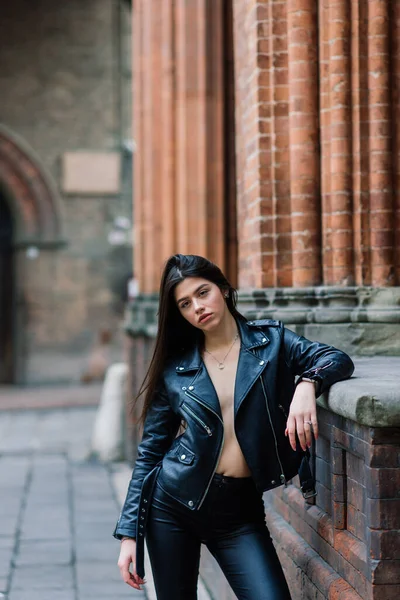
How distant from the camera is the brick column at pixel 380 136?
12.2 ft

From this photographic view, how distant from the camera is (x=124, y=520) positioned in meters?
2.68

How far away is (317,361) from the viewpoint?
104 inches

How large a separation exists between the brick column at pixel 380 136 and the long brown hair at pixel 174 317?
1127 mm

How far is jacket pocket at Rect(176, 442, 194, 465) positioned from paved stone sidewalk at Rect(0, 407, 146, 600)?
201cm

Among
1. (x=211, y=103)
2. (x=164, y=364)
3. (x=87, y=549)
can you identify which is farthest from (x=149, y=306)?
(x=164, y=364)

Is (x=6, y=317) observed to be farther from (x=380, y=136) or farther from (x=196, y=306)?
(x=196, y=306)

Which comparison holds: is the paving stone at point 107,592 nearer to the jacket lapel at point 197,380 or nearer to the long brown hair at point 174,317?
the long brown hair at point 174,317

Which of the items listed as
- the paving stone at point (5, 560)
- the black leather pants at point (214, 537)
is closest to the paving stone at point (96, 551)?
the paving stone at point (5, 560)

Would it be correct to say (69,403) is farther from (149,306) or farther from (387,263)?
(387,263)

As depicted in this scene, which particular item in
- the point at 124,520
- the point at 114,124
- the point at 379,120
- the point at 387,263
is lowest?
the point at 124,520

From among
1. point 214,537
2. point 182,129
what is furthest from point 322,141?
point 182,129

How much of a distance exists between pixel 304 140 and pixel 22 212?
456 inches

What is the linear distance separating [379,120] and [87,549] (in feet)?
9.87

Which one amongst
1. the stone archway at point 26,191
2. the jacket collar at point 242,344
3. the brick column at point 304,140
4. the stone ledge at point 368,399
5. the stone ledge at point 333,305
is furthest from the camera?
the stone archway at point 26,191
